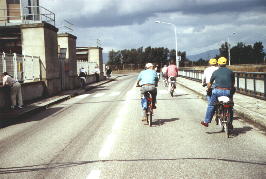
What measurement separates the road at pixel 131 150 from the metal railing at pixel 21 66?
263 inches

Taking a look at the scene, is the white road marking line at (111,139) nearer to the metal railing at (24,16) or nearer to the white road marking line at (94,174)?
the white road marking line at (94,174)

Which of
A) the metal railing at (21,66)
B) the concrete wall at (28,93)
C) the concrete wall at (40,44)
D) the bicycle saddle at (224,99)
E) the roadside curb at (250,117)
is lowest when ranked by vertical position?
the roadside curb at (250,117)

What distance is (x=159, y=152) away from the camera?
6230mm

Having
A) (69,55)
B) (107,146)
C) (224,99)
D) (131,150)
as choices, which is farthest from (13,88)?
(69,55)

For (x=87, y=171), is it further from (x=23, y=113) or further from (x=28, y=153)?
(x=23, y=113)

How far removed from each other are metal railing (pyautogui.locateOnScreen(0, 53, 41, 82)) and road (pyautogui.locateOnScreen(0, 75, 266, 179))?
667 centimetres

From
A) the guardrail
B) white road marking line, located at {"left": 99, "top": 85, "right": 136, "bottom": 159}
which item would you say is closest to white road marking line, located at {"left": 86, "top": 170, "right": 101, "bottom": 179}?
white road marking line, located at {"left": 99, "top": 85, "right": 136, "bottom": 159}

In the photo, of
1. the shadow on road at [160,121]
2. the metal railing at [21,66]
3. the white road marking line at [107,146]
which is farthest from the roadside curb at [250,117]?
the metal railing at [21,66]

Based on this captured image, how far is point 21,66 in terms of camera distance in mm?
18281

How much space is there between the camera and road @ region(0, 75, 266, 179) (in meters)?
5.10

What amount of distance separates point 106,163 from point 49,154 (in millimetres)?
1505

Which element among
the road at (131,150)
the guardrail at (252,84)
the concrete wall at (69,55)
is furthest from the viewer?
the concrete wall at (69,55)

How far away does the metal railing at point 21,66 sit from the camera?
53.1 feet

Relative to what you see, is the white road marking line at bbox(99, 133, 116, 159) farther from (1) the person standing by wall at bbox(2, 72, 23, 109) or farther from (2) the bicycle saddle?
(1) the person standing by wall at bbox(2, 72, 23, 109)
